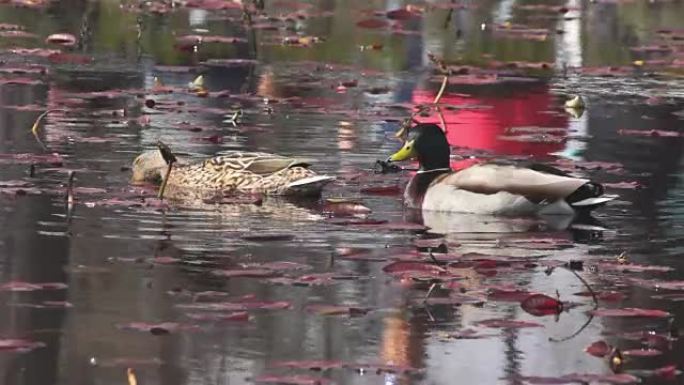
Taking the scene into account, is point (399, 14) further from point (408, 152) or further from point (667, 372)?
point (667, 372)

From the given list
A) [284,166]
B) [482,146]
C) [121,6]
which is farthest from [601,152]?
[121,6]

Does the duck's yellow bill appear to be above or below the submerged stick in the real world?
above

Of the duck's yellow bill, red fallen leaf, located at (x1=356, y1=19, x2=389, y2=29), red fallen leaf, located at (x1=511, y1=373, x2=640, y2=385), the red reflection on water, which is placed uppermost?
the duck's yellow bill

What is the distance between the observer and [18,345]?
8.84m

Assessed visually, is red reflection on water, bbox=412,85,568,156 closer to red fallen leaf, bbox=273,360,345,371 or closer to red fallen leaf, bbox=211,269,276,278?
red fallen leaf, bbox=211,269,276,278

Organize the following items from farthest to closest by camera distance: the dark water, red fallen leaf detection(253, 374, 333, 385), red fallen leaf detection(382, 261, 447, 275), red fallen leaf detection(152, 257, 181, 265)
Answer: red fallen leaf detection(152, 257, 181, 265)
red fallen leaf detection(382, 261, 447, 275)
the dark water
red fallen leaf detection(253, 374, 333, 385)

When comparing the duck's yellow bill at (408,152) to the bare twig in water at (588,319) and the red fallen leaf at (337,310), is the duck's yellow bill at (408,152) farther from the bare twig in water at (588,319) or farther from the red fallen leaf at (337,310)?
the red fallen leaf at (337,310)

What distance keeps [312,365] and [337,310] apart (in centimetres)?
119

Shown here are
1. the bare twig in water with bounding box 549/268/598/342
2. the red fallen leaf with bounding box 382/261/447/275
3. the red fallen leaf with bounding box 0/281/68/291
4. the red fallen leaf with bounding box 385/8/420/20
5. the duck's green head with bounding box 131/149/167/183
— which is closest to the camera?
the bare twig in water with bounding box 549/268/598/342

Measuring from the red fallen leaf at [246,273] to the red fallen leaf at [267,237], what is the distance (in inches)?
44.3

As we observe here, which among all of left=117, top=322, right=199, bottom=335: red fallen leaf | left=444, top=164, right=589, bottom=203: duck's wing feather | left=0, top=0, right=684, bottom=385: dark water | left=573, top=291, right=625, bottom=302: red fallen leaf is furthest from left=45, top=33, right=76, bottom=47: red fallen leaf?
left=117, top=322, right=199, bottom=335: red fallen leaf

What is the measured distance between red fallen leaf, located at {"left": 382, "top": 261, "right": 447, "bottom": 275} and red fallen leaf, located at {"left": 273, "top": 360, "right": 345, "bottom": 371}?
2170 millimetres

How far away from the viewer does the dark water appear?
8961 mm

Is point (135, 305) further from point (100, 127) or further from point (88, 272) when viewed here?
point (100, 127)
